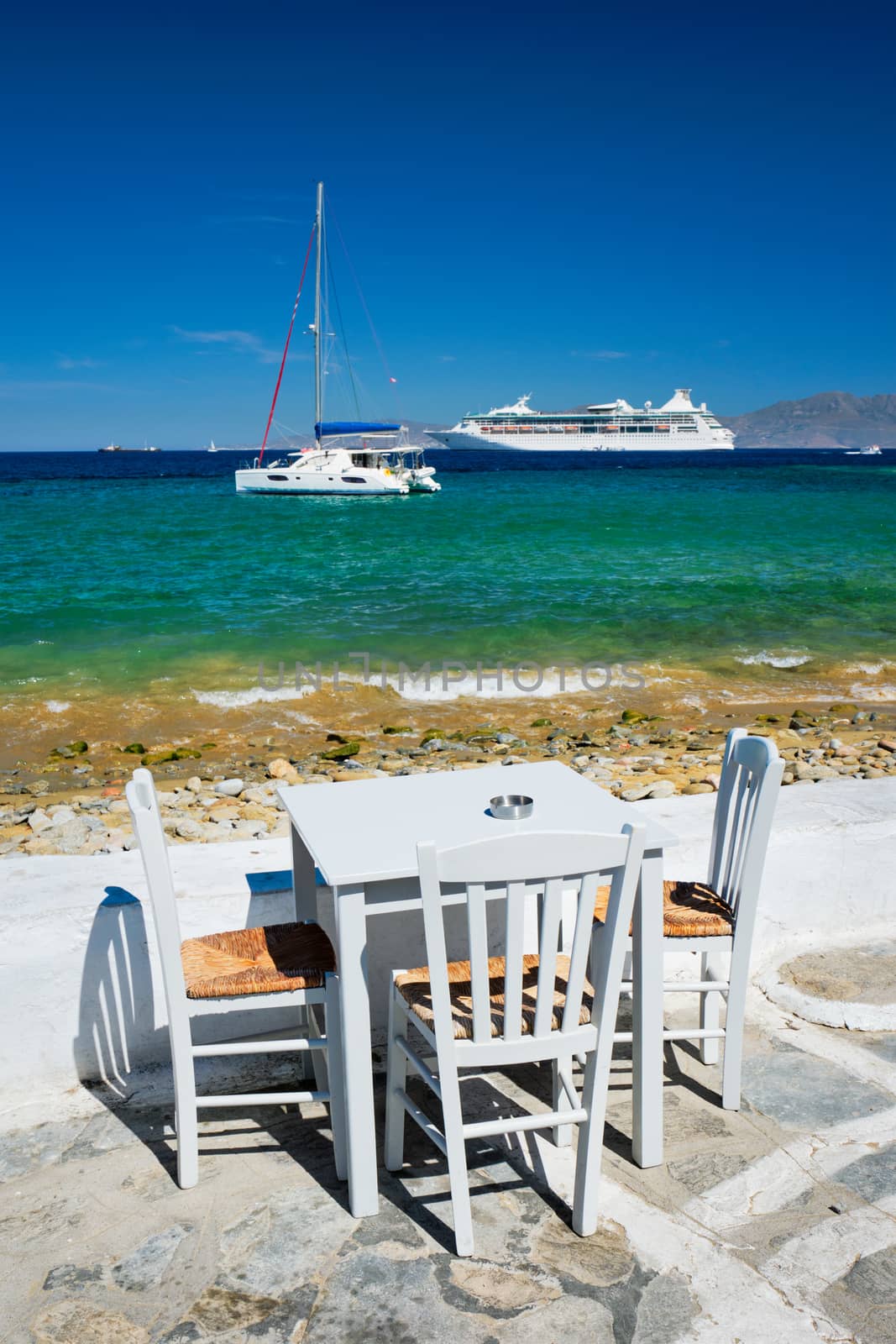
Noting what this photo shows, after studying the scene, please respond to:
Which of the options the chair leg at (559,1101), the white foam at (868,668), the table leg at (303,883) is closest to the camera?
the chair leg at (559,1101)

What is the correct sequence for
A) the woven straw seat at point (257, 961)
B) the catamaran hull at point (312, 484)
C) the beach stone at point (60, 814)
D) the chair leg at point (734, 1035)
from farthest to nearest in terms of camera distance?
1. the catamaran hull at point (312, 484)
2. the beach stone at point (60, 814)
3. the chair leg at point (734, 1035)
4. the woven straw seat at point (257, 961)

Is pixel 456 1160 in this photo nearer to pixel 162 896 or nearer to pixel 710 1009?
A: pixel 162 896

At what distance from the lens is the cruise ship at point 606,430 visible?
96.9m

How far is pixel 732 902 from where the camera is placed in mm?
2693

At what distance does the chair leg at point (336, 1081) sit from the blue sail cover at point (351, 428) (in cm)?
3820

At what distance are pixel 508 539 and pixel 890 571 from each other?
334 inches

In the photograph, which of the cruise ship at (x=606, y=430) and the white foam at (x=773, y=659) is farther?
the cruise ship at (x=606, y=430)

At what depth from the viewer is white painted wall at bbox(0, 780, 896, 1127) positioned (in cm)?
266

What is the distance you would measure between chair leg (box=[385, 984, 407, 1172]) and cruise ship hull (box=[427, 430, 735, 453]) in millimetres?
96306

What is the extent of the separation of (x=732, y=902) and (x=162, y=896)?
1.44 metres

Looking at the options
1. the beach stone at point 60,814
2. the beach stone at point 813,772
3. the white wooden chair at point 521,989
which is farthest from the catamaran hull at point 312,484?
the white wooden chair at point 521,989

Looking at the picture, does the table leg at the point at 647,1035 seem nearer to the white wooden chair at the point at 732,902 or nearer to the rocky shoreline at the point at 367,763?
the white wooden chair at the point at 732,902

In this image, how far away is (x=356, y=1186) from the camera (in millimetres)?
2203

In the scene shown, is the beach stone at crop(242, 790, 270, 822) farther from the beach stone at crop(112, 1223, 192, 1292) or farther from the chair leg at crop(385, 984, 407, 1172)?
the beach stone at crop(112, 1223, 192, 1292)
